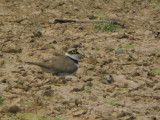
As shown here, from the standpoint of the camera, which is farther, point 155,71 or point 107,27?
point 107,27

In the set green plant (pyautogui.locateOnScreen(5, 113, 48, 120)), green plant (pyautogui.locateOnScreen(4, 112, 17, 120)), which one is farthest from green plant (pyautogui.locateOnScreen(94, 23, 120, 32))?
green plant (pyautogui.locateOnScreen(4, 112, 17, 120))

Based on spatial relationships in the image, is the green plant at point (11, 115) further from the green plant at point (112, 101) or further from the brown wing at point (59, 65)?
the brown wing at point (59, 65)

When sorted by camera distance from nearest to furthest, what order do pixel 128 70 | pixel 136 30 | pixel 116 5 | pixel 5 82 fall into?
1. pixel 5 82
2. pixel 128 70
3. pixel 136 30
4. pixel 116 5

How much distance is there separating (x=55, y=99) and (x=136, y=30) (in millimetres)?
6241

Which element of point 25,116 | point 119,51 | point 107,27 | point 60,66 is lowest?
point 107,27

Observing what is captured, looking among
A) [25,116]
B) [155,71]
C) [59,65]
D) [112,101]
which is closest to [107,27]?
[155,71]

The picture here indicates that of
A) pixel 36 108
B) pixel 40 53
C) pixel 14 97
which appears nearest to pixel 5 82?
pixel 14 97

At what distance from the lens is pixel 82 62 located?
38.0ft

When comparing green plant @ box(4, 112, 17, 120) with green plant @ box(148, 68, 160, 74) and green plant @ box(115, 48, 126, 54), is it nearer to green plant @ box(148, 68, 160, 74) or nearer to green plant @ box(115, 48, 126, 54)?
green plant @ box(148, 68, 160, 74)

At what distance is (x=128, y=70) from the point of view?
1116 cm

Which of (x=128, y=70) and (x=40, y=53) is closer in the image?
(x=128, y=70)

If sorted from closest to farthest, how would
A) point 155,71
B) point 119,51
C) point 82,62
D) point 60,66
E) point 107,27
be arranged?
point 60,66
point 155,71
point 82,62
point 119,51
point 107,27

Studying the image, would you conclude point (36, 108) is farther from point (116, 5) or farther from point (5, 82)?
point (116, 5)

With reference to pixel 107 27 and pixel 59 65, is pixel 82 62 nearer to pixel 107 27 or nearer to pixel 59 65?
pixel 59 65
